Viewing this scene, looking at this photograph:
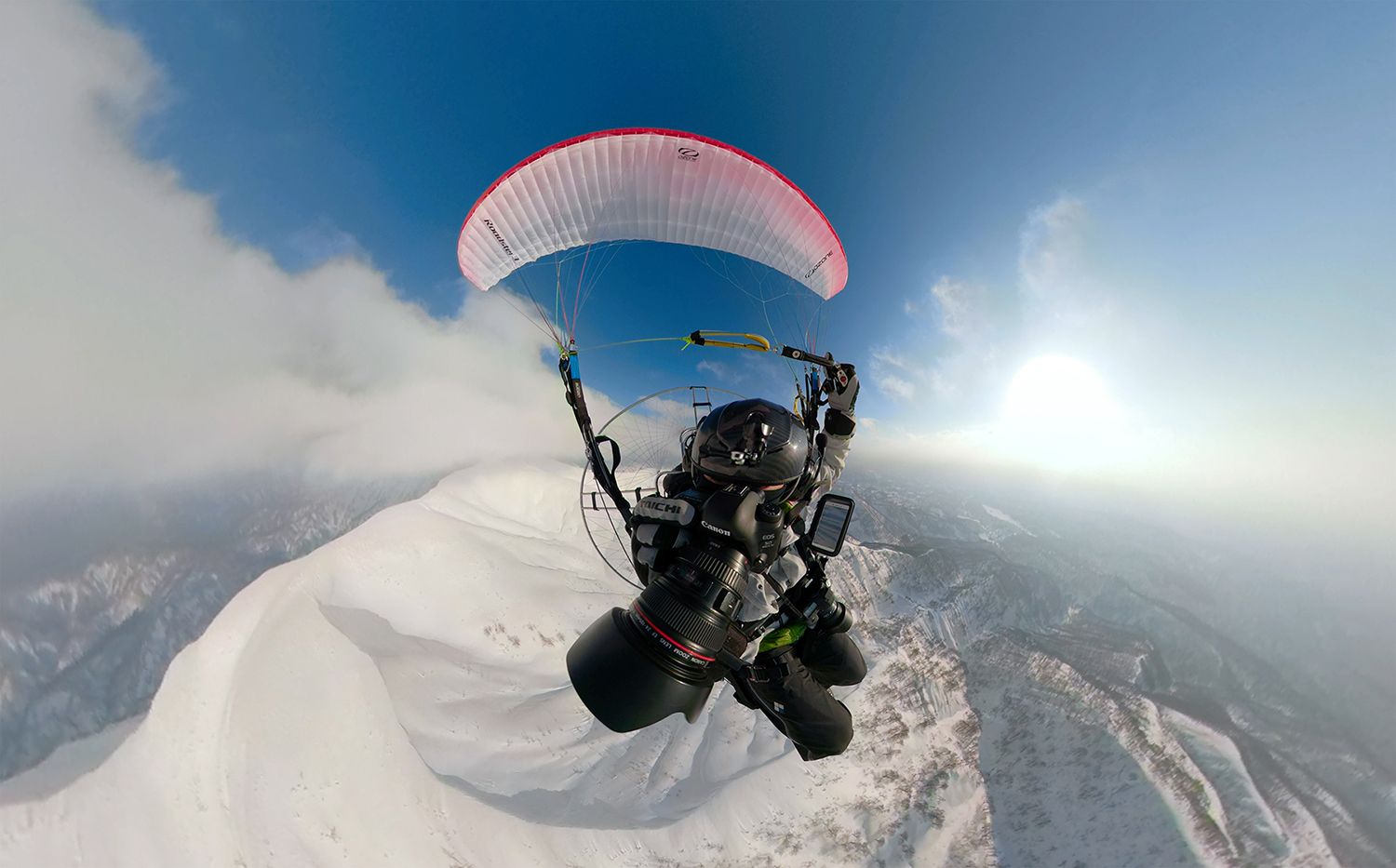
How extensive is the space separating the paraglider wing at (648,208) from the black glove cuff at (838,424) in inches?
161

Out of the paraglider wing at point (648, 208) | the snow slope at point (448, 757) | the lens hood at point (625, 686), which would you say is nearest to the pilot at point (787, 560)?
the lens hood at point (625, 686)

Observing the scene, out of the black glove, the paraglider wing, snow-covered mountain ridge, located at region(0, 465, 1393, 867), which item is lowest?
snow-covered mountain ridge, located at region(0, 465, 1393, 867)

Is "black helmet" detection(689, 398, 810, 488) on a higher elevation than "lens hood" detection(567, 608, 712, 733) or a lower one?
higher

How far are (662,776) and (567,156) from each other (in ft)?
87.1

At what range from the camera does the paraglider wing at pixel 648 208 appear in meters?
6.36

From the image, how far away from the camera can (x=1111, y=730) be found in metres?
29.0

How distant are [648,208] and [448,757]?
2389 centimetres

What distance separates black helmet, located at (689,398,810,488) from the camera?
3324 mm

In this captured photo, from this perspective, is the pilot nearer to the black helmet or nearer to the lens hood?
the black helmet

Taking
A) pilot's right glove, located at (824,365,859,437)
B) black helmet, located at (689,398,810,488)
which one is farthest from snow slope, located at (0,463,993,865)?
pilot's right glove, located at (824,365,859,437)

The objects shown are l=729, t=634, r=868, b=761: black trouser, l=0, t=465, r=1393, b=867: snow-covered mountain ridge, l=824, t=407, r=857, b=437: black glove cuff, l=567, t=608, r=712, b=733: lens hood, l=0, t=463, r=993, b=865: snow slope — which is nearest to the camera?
l=567, t=608, r=712, b=733: lens hood

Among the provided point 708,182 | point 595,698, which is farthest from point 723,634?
point 708,182

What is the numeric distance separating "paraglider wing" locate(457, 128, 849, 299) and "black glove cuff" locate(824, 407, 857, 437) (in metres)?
4.08

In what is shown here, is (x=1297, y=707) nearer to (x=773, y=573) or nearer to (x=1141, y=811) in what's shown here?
(x=1141, y=811)
